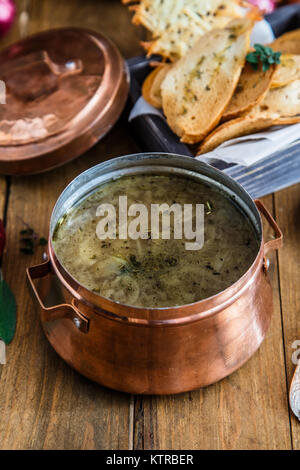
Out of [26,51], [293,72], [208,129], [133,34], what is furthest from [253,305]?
[133,34]

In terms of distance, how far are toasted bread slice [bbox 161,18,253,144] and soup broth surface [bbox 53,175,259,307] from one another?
0.19m

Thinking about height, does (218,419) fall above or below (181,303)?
below

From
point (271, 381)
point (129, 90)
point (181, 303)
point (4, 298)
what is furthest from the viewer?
point (129, 90)

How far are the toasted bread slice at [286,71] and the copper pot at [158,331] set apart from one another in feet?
1.13

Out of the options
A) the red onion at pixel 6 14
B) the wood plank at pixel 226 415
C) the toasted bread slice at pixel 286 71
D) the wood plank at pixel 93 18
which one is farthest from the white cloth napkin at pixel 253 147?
the red onion at pixel 6 14

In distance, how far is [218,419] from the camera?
3.64ft

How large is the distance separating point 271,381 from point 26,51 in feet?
3.50

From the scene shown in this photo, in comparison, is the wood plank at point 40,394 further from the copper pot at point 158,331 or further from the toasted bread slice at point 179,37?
the toasted bread slice at point 179,37

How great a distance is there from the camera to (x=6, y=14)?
72.2 inches

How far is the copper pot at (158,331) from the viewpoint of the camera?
992mm

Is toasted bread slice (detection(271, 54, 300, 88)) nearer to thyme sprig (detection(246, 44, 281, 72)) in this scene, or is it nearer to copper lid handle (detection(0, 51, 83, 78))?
thyme sprig (detection(246, 44, 281, 72))

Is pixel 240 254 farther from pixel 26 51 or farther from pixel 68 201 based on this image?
pixel 26 51

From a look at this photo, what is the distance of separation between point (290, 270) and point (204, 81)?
48 cm

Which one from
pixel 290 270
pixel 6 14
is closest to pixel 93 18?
pixel 6 14
